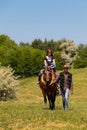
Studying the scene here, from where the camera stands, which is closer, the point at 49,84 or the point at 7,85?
the point at 49,84

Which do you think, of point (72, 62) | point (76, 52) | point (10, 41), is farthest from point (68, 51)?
point (10, 41)

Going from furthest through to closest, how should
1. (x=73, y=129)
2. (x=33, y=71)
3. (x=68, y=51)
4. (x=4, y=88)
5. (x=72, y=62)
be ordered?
1. (x=68, y=51)
2. (x=72, y=62)
3. (x=33, y=71)
4. (x=4, y=88)
5. (x=73, y=129)

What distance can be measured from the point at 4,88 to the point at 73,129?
2920cm

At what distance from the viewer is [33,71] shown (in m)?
87.6

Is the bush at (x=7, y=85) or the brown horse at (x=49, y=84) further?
the bush at (x=7, y=85)

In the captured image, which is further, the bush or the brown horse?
the bush

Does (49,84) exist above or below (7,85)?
above

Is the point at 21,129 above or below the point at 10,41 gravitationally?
below

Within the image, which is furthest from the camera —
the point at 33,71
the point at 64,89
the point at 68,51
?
the point at 68,51

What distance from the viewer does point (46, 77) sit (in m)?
21.4

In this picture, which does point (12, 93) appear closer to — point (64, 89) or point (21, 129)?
point (64, 89)

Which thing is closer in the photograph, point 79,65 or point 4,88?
point 4,88

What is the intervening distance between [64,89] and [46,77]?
1.17m

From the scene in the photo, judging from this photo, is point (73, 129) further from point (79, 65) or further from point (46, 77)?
point (79, 65)
